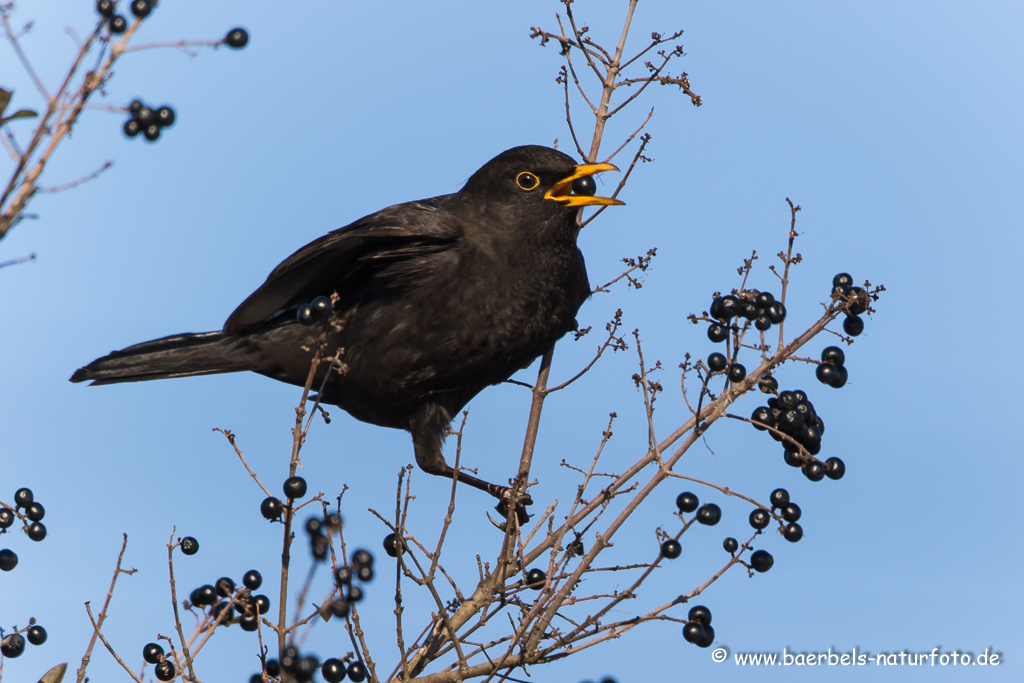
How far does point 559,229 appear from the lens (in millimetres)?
6102

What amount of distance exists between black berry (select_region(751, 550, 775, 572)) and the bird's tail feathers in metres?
3.56

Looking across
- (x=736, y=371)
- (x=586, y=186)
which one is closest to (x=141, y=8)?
(x=736, y=371)

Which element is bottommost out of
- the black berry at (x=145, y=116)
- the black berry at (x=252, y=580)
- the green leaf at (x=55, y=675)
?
the green leaf at (x=55, y=675)

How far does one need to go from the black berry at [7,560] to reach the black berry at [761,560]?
10.9ft

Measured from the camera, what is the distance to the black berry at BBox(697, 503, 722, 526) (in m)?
4.23

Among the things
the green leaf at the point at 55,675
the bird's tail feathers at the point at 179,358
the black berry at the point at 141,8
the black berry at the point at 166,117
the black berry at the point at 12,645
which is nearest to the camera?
the black berry at the point at 141,8

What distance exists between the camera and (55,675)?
435 cm

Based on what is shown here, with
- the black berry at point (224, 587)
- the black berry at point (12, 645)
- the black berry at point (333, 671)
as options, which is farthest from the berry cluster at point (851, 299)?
the black berry at point (12, 645)

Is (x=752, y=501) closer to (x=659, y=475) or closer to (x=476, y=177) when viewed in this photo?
(x=659, y=475)

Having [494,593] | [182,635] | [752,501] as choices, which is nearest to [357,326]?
[494,593]

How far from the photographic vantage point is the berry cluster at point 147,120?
3.34 m

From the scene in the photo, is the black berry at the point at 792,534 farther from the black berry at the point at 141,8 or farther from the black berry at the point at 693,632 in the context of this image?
the black berry at the point at 141,8

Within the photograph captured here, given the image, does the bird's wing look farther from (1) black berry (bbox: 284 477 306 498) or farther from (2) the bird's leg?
(1) black berry (bbox: 284 477 306 498)

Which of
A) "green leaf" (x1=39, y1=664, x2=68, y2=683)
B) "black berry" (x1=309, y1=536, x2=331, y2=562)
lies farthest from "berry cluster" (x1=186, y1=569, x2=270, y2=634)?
"black berry" (x1=309, y1=536, x2=331, y2=562)
